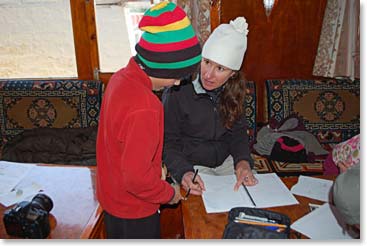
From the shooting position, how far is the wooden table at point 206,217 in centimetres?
110

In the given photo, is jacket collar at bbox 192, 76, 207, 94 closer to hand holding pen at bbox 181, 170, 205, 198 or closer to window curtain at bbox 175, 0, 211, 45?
hand holding pen at bbox 181, 170, 205, 198

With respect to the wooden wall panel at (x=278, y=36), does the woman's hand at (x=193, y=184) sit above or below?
below

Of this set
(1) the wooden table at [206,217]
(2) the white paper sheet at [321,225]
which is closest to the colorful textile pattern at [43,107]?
(1) the wooden table at [206,217]

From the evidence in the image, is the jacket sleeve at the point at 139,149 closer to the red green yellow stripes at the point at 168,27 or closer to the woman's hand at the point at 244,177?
the red green yellow stripes at the point at 168,27

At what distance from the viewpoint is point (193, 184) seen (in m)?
1.37

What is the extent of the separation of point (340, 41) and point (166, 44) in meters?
2.02

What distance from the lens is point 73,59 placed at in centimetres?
286

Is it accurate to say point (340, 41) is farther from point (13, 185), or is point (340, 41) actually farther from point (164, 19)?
point (13, 185)

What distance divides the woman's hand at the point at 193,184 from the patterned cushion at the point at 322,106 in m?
1.38

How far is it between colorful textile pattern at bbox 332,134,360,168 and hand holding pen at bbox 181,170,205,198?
1.74 feet

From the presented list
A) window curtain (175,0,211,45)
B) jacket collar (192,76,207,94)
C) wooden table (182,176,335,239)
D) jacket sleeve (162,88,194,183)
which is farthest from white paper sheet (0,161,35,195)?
window curtain (175,0,211,45)

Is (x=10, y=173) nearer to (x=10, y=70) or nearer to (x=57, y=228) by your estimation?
(x=57, y=228)

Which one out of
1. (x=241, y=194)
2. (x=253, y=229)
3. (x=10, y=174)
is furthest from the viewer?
(x=10, y=174)

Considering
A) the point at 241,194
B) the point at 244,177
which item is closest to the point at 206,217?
the point at 241,194
